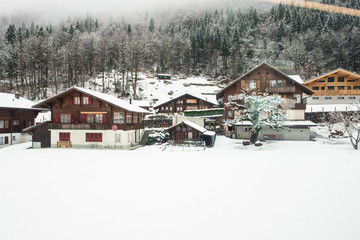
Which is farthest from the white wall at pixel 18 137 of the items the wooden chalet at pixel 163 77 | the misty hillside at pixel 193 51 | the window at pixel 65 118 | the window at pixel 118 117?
the wooden chalet at pixel 163 77

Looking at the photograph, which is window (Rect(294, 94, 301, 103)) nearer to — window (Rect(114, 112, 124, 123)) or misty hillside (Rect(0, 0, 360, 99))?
window (Rect(114, 112, 124, 123))

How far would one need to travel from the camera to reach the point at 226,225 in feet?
25.4

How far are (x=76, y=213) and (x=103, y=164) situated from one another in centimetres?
1002

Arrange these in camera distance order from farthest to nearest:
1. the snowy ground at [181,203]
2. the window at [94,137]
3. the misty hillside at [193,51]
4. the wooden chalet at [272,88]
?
the misty hillside at [193,51] < the wooden chalet at [272,88] < the window at [94,137] < the snowy ground at [181,203]

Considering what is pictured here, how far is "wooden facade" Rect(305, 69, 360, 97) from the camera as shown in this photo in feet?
159

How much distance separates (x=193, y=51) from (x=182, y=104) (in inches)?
1921

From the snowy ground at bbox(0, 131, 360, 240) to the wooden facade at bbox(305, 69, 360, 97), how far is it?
40.6 metres

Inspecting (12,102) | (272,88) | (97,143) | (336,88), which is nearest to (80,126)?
(97,143)

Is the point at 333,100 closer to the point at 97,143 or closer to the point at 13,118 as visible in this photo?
the point at 97,143

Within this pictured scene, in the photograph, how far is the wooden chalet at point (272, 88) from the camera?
36406 mm

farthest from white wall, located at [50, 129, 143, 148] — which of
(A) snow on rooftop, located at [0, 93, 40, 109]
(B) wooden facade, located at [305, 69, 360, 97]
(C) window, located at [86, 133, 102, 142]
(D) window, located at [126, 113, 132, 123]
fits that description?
(B) wooden facade, located at [305, 69, 360, 97]

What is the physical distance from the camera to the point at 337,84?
1933 inches

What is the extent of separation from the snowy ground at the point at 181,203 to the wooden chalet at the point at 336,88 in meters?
40.1

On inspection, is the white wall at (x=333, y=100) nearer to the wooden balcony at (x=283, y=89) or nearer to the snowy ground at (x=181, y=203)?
the wooden balcony at (x=283, y=89)
